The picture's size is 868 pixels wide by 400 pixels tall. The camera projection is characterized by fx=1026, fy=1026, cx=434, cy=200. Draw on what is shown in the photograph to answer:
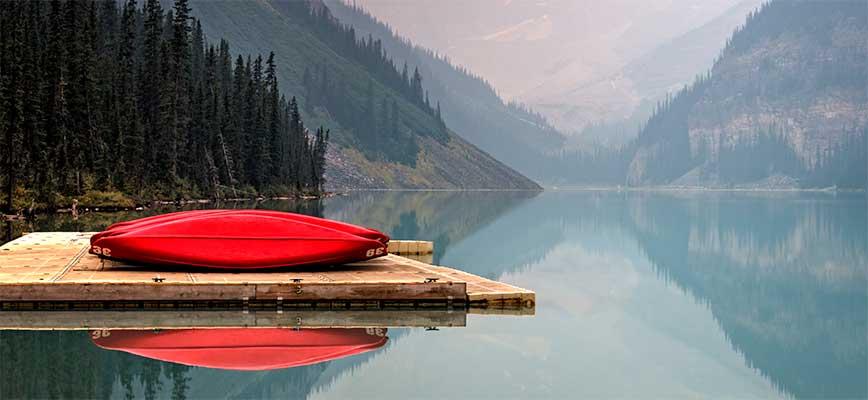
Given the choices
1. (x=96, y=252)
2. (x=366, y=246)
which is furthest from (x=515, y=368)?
(x=96, y=252)

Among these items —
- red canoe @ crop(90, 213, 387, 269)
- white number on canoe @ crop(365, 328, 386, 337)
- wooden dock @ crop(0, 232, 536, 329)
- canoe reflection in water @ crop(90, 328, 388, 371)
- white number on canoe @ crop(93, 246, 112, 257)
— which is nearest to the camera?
canoe reflection in water @ crop(90, 328, 388, 371)

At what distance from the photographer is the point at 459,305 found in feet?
64.3

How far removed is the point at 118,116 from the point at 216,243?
71.7 m

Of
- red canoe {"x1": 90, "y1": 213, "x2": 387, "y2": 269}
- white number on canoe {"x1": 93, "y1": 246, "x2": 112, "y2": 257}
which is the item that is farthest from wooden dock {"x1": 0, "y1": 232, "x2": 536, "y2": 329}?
white number on canoe {"x1": 93, "y1": 246, "x2": 112, "y2": 257}

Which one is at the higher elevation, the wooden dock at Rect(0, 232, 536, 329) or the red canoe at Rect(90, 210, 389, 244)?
the red canoe at Rect(90, 210, 389, 244)

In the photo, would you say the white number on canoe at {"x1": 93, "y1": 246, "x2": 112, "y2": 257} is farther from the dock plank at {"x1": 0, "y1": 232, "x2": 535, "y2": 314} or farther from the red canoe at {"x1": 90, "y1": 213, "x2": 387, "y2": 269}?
the dock plank at {"x1": 0, "y1": 232, "x2": 535, "y2": 314}

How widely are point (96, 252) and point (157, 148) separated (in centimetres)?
7921

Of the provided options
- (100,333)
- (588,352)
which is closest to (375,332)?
(588,352)

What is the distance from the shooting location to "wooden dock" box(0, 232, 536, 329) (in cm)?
1748

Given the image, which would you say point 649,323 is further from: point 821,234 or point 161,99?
point 161,99

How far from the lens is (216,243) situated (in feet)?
67.3

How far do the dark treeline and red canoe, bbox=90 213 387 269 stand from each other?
44.7m

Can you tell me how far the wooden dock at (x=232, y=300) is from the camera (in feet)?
57.4

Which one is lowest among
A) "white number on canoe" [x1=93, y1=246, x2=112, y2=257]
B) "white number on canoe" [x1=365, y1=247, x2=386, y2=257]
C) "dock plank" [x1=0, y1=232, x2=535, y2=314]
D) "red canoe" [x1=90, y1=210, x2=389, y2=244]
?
"dock plank" [x1=0, y1=232, x2=535, y2=314]
